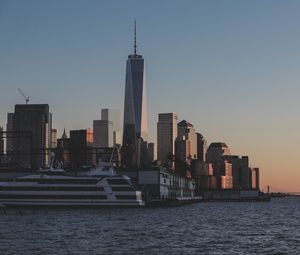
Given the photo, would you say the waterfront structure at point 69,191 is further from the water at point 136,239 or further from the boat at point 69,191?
the water at point 136,239

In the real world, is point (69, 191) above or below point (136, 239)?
above

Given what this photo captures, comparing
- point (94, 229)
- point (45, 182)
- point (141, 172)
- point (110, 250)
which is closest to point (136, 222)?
point (94, 229)

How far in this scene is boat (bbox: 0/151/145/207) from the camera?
454 ft

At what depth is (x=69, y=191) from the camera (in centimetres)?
13875

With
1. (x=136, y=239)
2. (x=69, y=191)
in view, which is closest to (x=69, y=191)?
(x=69, y=191)

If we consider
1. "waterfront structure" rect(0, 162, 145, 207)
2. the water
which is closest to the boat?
"waterfront structure" rect(0, 162, 145, 207)

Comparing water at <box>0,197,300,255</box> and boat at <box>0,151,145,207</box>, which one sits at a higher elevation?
boat at <box>0,151,145,207</box>

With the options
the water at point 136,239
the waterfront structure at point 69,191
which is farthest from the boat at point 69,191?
the water at point 136,239

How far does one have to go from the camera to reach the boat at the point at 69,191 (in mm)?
138250

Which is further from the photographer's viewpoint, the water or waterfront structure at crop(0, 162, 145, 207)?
waterfront structure at crop(0, 162, 145, 207)

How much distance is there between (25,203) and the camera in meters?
139

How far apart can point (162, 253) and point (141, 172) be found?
124 metres

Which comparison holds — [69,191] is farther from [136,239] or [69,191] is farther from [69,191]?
[136,239]

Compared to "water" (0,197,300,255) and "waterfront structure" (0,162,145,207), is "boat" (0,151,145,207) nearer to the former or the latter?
"waterfront structure" (0,162,145,207)
